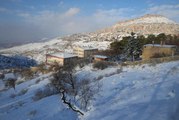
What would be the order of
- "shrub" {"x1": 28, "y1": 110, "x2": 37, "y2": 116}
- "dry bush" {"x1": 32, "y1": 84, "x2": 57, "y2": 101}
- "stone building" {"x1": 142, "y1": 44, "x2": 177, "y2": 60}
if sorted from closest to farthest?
"shrub" {"x1": 28, "y1": 110, "x2": 37, "y2": 116}
"dry bush" {"x1": 32, "y1": 84, "x2": 57, "y2": 101}
"stone building" {"x1": 142, "y1": 44, "x2": 177, "y2": 60}

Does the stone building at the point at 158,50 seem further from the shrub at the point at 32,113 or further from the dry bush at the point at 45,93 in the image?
the shrub at the point at 32,113

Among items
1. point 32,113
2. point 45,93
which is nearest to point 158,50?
point 45,93

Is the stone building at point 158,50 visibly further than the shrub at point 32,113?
Yes

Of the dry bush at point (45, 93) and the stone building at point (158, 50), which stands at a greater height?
the stone building at point (158, 50)

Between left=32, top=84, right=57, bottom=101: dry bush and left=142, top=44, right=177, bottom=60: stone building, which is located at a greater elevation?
left=142, top=44, right=177, bottom=60: stone building

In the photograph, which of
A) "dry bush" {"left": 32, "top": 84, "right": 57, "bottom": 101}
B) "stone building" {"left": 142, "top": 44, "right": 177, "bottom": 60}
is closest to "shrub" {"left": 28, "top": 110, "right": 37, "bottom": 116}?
"dry bush" {"left": 32, "top": 84, "right": 57, "bottom": 101}

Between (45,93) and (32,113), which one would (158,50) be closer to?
(45,93)

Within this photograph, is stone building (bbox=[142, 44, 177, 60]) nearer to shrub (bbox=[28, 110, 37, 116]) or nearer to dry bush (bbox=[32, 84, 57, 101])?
dry bush (bbox=[32, 84, 57, 101])

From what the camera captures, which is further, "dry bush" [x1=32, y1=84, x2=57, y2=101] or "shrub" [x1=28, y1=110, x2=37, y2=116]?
"dry bush" [x1=32, y1=84, x2=57, y2=101]

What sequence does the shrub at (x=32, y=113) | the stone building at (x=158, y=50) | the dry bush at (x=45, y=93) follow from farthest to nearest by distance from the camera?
the stone building at (x=158, y=50) < the dry bush at (x=45, y=93) < the shrub at (x=32, y=113)

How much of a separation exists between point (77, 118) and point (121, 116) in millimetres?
3682

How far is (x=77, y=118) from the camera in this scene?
44.0 ft

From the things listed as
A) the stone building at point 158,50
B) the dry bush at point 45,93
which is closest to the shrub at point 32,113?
the dry bush at point 45,93

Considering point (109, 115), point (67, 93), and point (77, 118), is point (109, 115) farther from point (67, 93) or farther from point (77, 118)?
point (67, 93)
